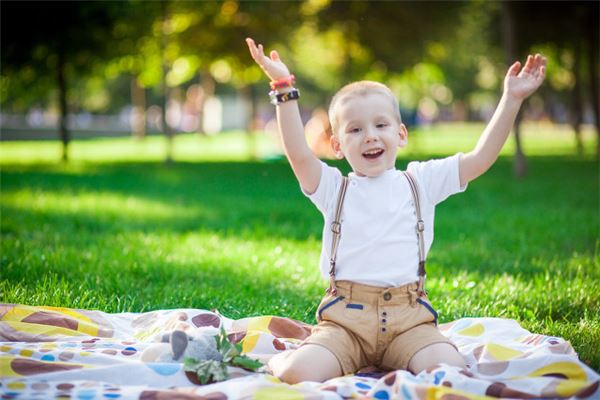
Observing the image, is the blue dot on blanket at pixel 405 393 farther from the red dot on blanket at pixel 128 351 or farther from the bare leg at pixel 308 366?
the red dot on blanket at pixel 128 351

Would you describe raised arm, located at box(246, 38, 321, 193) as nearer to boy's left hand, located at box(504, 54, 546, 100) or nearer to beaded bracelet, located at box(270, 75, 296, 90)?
beaded bracelet, located at box(270, 75, 296, 90)

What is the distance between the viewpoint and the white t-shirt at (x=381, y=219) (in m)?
3.11

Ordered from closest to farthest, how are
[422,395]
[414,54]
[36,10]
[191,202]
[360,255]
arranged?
[422,395] < [360,255] < [191,202] < [36,10] < [414,54]

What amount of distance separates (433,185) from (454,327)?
857 millimetres

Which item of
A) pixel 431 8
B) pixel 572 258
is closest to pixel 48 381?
pixel 572 258

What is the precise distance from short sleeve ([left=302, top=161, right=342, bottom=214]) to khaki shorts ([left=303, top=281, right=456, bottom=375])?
382mm

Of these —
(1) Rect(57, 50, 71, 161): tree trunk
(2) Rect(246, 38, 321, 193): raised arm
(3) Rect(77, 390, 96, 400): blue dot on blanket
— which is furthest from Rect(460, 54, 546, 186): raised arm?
(1) Rect(57, 50, 71, 161): tree trunk

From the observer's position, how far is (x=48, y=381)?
2.82 metres

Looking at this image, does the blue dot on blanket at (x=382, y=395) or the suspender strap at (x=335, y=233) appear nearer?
the blue dot on blanket at (x=382, y=395)

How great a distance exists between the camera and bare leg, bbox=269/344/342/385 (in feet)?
9.50

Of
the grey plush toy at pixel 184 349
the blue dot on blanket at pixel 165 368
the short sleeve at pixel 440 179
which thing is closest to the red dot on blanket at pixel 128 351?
the grey plush toy at pixel 184 349

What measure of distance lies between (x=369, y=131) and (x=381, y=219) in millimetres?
391

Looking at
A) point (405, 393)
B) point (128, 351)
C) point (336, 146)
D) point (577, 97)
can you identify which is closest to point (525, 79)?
point (336, 146)

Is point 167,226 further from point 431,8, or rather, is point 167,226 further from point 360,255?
point 431,8
